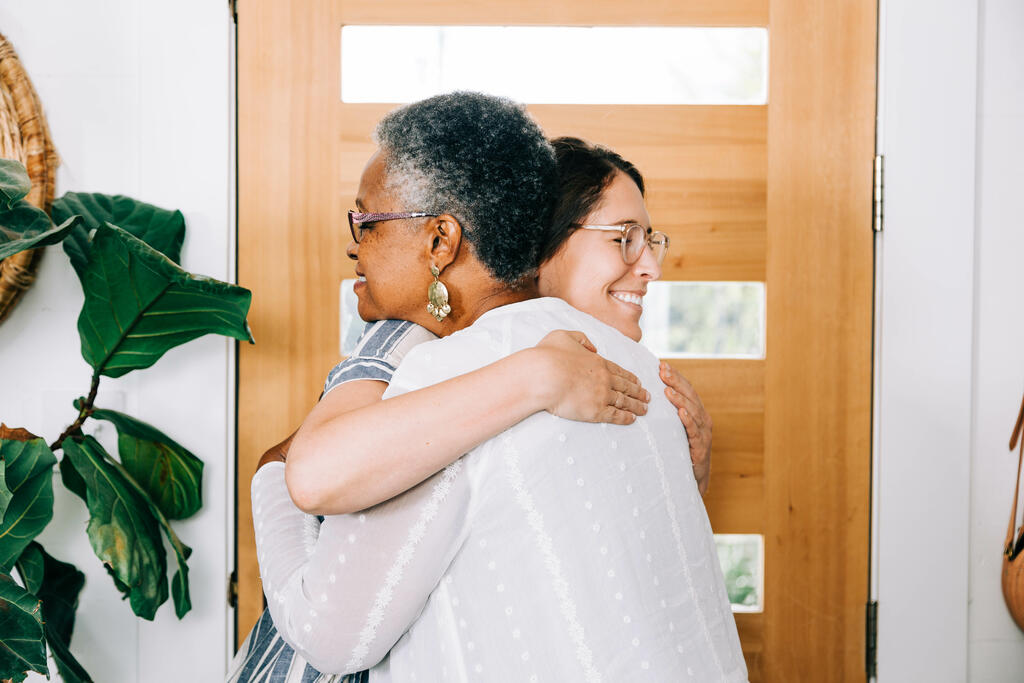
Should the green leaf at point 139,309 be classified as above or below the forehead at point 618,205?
below

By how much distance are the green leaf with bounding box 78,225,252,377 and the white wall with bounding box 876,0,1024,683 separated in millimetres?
1291

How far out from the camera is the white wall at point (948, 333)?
153cm

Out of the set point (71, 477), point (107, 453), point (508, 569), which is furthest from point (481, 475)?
point (71, 477)

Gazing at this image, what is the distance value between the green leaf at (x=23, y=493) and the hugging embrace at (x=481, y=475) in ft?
1.73

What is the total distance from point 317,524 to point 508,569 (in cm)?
28

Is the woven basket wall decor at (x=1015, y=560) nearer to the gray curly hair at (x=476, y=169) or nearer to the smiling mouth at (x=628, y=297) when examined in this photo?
the smiling mouth at (x=628, y=297)

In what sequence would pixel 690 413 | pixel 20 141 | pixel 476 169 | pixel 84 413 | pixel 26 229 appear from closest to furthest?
pixel 476 169 → pixel 690 413 → pixel 26 229 → pixel 84 413 → pixel 20 141

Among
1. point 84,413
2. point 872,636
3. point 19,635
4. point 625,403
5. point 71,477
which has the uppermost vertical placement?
point 625,403

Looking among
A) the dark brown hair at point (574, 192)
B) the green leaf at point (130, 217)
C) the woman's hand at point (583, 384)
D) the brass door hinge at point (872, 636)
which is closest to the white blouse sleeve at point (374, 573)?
the woman's hand at point (583, 384)

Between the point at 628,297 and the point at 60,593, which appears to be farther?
the point at 60,593

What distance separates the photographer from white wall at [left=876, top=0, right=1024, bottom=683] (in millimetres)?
1528

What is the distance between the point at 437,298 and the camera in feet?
2.72

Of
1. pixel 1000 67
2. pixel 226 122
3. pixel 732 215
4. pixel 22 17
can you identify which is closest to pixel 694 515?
pixel 732 215

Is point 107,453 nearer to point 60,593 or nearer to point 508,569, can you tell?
point 60,593
